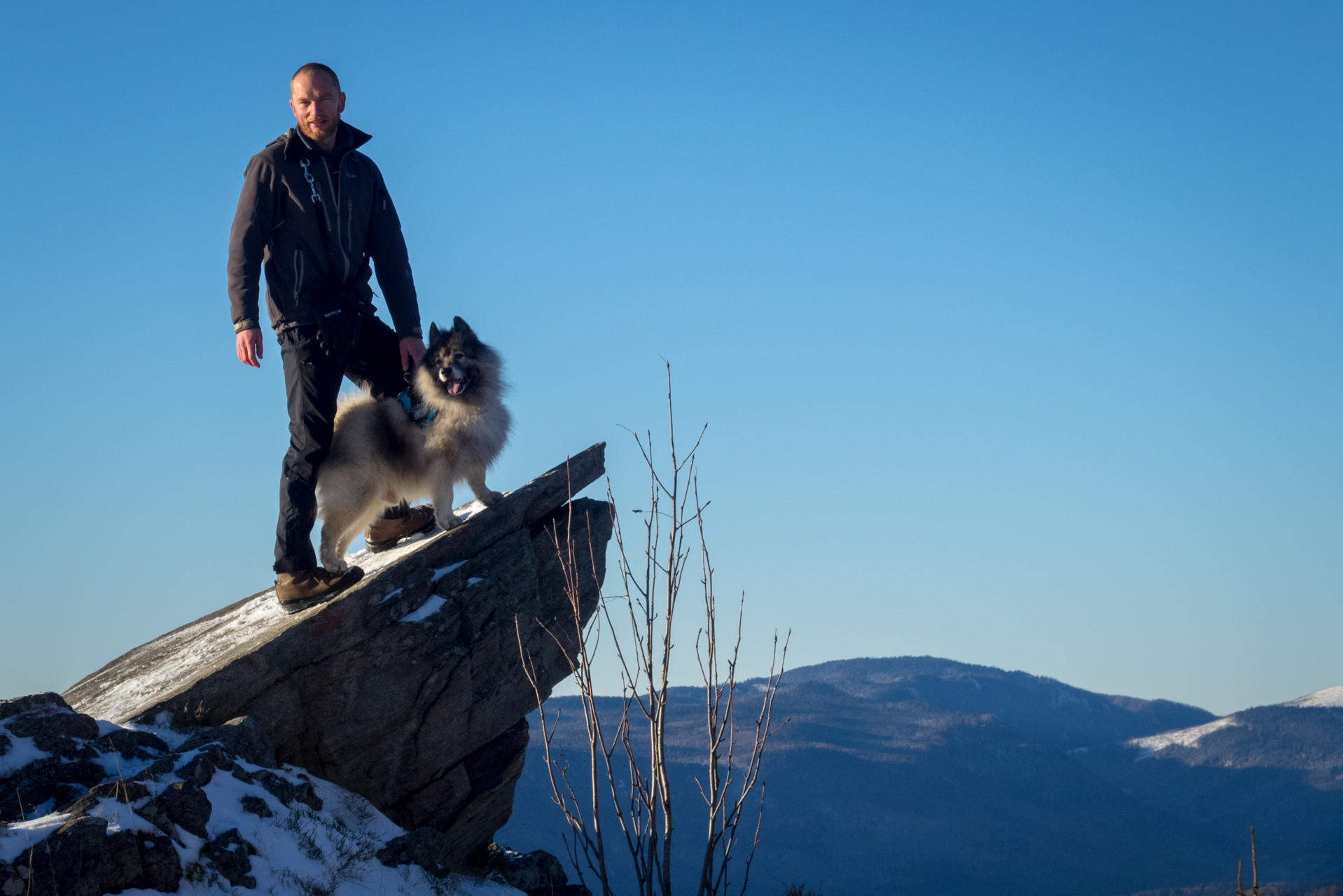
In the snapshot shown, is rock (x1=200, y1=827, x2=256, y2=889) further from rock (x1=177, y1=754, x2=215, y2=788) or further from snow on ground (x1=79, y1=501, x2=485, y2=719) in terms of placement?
snow on ground (x1=79, y1=501, x2=485, y2=719)

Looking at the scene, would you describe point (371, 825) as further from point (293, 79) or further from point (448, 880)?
point (293, 79)

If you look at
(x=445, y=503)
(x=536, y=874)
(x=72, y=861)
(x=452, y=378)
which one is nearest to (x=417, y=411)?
(x=452, y=378)

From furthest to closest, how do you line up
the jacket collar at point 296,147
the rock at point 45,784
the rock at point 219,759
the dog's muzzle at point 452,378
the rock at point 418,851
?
the dog's muzzle at point 452,378
the jacket collar at point 296,147
the rock at point 418,851
the rock at point 219,759
the rock at point 45,784

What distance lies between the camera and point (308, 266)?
794 cm

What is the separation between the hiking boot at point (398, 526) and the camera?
980 cm

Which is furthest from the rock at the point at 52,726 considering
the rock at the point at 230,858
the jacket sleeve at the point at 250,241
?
the jacket sleeve at the point at 250,241

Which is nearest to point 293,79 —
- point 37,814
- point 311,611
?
point 311,611

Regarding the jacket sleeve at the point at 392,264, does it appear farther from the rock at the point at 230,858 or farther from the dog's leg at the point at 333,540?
the rock at the point at 230,858

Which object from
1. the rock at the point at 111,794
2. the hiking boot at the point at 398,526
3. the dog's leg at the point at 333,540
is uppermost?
the hiking boot at the point at 398,526

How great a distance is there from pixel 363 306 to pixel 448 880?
14.3 ft

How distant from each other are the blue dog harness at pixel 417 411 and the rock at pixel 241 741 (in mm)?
2740

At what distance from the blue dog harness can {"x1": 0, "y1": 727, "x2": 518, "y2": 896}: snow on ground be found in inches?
115

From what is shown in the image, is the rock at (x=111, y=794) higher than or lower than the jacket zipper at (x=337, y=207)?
lower

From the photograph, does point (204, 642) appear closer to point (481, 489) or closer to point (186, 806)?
point (481, 489)
